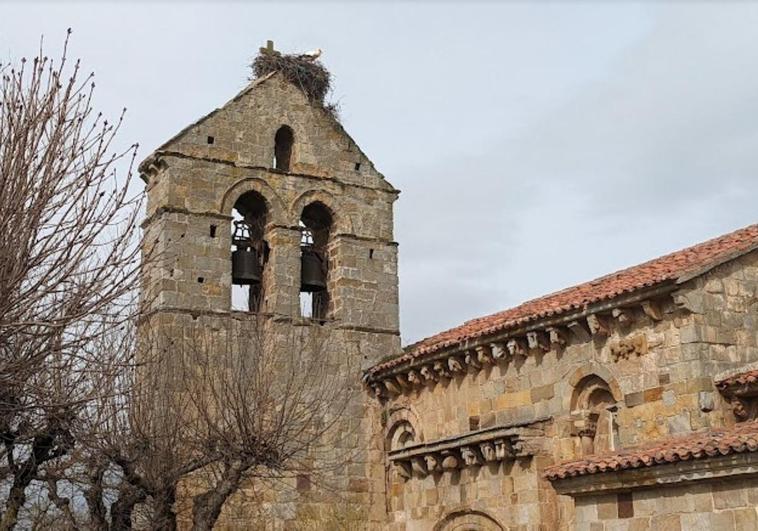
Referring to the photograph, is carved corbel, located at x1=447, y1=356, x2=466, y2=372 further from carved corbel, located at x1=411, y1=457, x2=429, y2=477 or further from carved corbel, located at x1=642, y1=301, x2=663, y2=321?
carved corbel, located at x1=642, y1=301, x2=663, y2=321

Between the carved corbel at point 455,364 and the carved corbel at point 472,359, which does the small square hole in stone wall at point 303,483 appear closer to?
the carved corbel at point 455,364

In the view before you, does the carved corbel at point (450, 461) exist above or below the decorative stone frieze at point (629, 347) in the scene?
below

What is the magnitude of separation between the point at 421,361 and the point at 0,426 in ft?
23.1

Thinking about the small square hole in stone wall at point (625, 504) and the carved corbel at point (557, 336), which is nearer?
the small square hole in stone wall at point (625, 504)

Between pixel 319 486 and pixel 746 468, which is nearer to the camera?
pixel 746 468

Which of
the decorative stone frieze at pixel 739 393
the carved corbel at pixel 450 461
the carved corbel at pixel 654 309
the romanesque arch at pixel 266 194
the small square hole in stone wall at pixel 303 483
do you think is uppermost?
the romanesque arch at pixel 266 194

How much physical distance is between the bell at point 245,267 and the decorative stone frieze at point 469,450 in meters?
3.46

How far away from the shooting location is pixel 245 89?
59.0 ft

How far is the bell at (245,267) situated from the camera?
57.3ft

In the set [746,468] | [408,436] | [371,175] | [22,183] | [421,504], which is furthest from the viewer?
[371,175]

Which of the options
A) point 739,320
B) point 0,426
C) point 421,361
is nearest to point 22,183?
point 0,426

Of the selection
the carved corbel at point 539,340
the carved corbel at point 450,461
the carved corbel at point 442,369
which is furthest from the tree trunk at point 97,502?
the carved corbel at point 539,340

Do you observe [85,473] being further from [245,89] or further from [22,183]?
[245,89]

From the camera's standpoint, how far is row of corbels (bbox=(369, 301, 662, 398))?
13.1m
